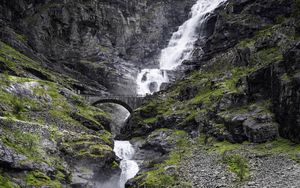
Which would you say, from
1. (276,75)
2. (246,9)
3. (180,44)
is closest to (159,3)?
(180,44)

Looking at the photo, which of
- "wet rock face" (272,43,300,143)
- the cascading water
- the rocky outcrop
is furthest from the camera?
the cascading water

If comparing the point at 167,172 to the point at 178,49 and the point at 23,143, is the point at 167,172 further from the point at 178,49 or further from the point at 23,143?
the point at 178,49

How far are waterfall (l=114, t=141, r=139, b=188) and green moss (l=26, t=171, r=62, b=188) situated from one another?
15.1 metres

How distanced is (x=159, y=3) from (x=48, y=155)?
121m

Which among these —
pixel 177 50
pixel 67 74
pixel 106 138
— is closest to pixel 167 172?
pixel 106 138

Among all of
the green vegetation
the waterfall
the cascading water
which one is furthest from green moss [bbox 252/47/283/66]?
the cascading water

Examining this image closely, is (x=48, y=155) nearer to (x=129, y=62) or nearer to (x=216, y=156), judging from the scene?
(x=216, y=156)

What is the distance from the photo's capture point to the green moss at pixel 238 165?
4860 cm

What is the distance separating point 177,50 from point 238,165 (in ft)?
314

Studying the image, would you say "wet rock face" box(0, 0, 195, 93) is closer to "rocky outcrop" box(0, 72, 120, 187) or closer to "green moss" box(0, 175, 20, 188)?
"rocky outcrop" box(0, 72, 120, 187)

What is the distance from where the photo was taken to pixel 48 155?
54.2 meters

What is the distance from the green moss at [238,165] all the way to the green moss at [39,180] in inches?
891

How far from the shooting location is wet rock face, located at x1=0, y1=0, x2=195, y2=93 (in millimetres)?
126000

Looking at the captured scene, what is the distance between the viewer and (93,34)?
141125 mm
